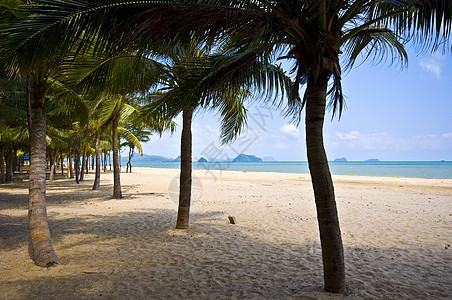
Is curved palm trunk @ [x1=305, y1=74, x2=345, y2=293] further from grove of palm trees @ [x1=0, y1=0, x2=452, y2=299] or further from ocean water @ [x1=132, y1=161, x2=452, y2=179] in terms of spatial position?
ocean water @ [x1=132, y1=161, x2=452, y2=179]

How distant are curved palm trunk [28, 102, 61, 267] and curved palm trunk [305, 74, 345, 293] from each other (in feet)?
13.8

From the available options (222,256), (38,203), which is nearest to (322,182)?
(222,256)

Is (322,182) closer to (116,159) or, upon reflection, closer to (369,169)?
(116,159)

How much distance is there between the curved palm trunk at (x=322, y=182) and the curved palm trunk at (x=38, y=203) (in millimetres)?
4213

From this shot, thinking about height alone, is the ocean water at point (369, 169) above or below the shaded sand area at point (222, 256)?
below

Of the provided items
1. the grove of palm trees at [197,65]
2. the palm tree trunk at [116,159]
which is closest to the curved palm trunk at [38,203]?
the grove of palm trees at [197,65]

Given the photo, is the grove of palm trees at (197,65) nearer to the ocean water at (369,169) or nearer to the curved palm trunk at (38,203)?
the curved palm trunk at (38,203)

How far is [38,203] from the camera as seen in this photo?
480 centimetres

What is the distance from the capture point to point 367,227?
779 centimetres

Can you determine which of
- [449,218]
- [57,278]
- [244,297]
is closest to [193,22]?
[244,297]

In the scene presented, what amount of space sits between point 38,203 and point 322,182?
4495mm

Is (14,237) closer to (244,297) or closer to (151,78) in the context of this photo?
(151,78)

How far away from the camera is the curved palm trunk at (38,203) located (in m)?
4.70

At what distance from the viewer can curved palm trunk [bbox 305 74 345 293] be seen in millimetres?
3477
